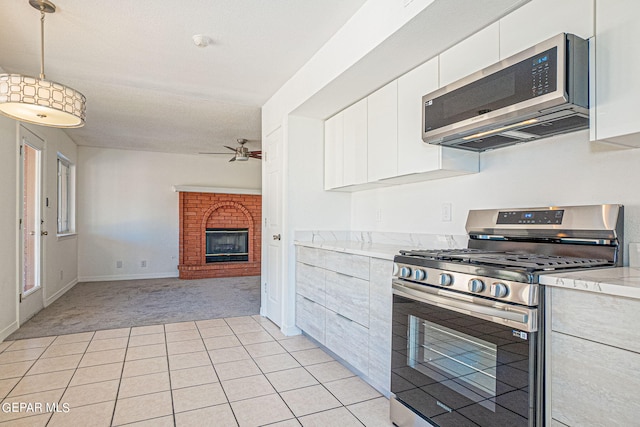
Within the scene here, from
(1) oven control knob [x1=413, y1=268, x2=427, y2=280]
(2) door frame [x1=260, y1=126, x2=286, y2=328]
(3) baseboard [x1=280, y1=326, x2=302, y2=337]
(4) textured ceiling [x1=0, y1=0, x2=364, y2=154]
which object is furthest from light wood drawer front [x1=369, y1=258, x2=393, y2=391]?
(4) textured ceiling [x1=0, y1=0, x2=364, y2=154]

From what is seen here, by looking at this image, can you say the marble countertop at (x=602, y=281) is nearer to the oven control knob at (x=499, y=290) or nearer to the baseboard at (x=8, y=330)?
the oven control knob at (x=499, y=290)

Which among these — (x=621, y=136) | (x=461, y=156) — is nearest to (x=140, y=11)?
(x=461, y=156)

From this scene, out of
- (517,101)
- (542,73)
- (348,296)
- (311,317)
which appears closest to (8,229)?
(311,317)

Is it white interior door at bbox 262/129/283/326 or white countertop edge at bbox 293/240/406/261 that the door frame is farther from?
white countertop edge at bbox 293/240/406/261

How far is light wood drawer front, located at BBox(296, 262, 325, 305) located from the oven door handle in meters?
1.12

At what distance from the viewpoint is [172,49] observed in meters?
2.95

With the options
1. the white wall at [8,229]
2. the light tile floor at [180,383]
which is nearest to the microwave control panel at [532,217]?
the light tile floor at [180,383]

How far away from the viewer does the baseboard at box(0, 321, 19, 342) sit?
3283mm

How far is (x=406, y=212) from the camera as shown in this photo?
3012mm

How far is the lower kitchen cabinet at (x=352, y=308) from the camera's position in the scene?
2.24 meters

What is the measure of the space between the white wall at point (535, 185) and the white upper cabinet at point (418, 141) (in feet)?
0.55

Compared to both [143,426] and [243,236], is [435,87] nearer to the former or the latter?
[143,426]

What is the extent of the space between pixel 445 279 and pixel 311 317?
175cm

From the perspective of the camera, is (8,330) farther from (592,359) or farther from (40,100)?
(592,359)
